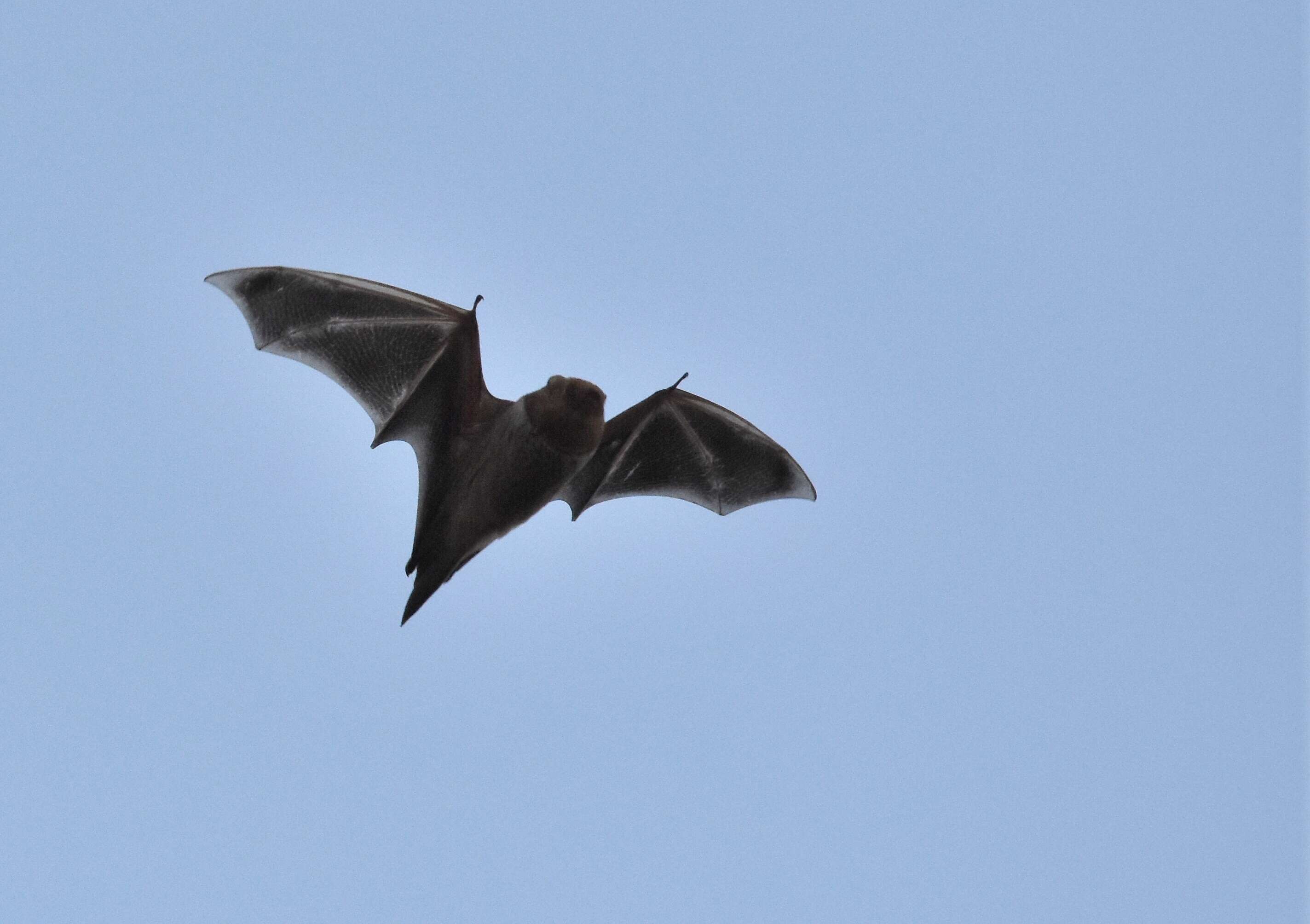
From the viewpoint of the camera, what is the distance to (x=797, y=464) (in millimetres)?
9969

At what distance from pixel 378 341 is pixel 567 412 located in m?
2.01

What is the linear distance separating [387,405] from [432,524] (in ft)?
4.16

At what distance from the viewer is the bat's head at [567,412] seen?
852 cm

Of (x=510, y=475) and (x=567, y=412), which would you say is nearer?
(x=567, y=412)

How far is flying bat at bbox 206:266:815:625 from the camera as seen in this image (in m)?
8.71

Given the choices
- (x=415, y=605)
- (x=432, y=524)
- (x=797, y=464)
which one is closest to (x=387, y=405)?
(x=432, y=524)

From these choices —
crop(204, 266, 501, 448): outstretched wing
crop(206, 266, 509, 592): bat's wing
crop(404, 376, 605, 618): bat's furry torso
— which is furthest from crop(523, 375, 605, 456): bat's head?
crop(204, 266, 501, 448): outstretched wing

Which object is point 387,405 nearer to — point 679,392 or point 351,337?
point 351,337

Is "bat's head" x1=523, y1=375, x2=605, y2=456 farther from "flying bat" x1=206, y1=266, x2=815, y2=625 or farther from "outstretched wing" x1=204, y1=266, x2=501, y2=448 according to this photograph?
"outstretched wing" x1=204, y1=266, x2=501, y2=448

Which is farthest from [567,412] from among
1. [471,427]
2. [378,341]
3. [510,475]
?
[378,341]

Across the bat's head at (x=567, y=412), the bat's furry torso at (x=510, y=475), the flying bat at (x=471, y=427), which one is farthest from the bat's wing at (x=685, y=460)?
the bat's head at (x=567, y=412)

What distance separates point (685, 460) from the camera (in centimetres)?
1012

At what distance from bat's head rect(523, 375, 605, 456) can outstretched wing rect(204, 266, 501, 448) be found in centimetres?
93

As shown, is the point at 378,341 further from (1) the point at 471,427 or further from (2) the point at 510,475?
(2) the point at 510,475
